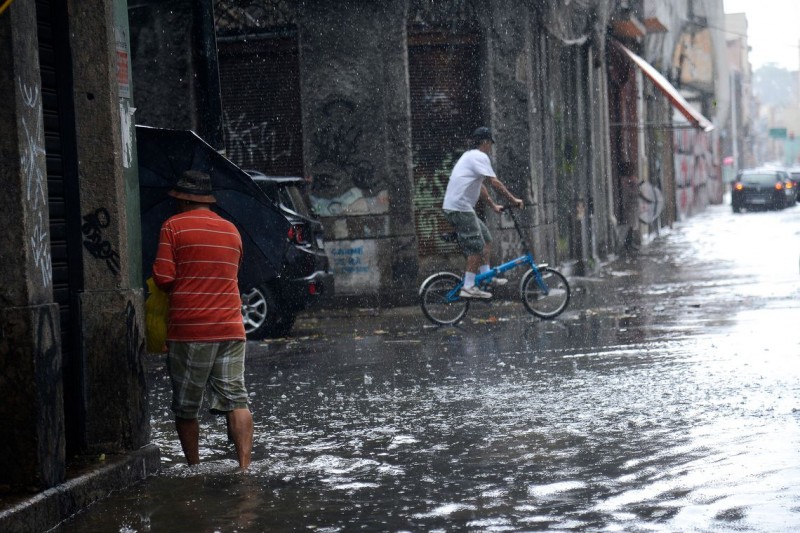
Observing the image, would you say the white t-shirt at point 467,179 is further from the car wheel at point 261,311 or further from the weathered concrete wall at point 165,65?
the weathered concrete wall at point 165,65

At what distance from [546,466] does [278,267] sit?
2.64 metres

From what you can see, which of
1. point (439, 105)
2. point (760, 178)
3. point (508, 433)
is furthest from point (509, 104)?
point (760, 178)

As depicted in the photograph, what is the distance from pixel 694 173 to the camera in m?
52.7

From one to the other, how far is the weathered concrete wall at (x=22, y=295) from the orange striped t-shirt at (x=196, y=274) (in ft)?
2.98

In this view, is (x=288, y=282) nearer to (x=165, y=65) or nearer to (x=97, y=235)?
(x=165, y=65)

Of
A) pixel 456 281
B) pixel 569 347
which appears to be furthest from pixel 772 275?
pixel 569 347

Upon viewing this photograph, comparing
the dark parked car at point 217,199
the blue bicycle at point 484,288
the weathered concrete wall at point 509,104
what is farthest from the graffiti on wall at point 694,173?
the dark parked car at point 217,199

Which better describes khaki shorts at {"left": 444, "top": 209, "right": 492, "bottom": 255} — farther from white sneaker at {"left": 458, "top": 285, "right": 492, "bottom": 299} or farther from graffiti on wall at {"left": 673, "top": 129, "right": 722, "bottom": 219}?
graffiti on wall at {"left": 673, "top": 129, "right": 722, "bottom": 219}

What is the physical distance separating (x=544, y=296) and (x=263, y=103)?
17.4 ft

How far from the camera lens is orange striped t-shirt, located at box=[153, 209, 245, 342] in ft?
21.8

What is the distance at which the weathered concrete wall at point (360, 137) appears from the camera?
1731cm

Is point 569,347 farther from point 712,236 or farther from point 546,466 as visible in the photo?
point 712,236

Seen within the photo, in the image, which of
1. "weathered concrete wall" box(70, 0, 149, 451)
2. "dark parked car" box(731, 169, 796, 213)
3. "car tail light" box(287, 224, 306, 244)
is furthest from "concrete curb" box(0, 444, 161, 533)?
"dark parked car" box(731, 169, 796, 213)

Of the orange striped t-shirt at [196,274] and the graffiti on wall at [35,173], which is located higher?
the graffiti on wall at [35,173]
